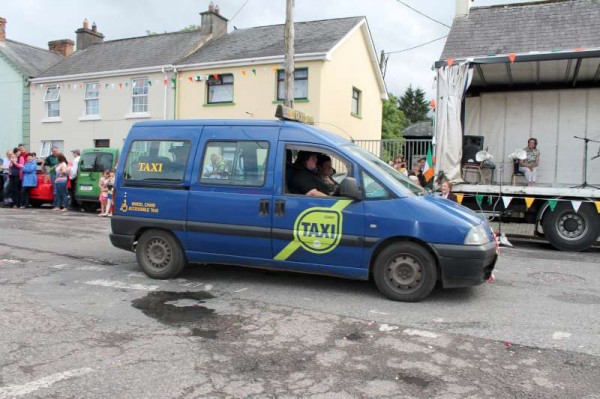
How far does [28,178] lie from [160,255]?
35.6 ft

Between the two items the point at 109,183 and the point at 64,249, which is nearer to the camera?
the point at 64,249

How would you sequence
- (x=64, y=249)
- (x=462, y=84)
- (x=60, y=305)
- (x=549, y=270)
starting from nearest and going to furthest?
1. (x=60, y=305)
2. (x=549, y=270)
3. (x=64, y=249)
4. (x=462, y=84)

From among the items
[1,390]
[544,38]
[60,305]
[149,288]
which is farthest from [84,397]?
[544,38]

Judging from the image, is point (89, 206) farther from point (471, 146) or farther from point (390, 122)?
point (390, 122)

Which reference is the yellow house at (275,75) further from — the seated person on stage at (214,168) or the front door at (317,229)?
the front door at (317,229)

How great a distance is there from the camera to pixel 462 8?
525 inches

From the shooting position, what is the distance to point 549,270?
7.23 metres

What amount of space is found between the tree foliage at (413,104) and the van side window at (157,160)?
6249cm

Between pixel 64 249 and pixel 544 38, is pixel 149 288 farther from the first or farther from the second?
pixel 544 38

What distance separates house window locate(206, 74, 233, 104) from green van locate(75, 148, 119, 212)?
7097 mm

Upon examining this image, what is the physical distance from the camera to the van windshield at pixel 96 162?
14.2m

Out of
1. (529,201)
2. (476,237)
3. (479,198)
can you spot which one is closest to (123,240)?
(476,237)

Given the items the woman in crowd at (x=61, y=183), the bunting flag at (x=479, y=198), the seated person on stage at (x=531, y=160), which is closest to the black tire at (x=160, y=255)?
the bunting flag at (x=479, y=198)

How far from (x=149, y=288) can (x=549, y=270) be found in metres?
5.37
